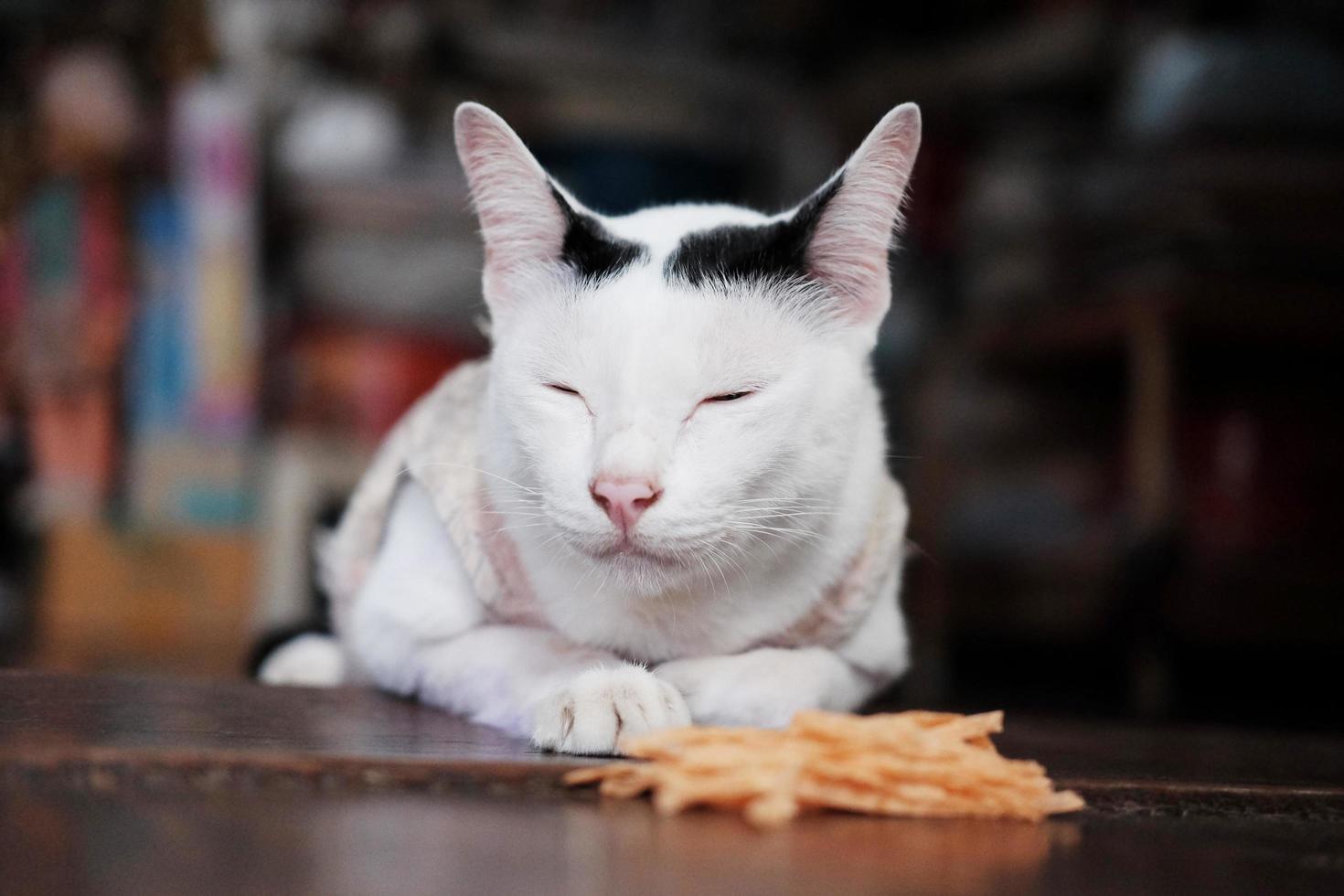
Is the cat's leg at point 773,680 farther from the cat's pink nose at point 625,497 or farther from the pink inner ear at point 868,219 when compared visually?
the pink inner ear at point 868,219

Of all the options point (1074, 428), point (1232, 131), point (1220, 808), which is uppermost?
point (1232, 131)

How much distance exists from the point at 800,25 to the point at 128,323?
250cm

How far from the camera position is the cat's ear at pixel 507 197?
3.78ft

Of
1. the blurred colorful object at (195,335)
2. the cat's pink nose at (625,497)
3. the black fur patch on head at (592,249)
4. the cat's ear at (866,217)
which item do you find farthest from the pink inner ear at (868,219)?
the blurred colorful object at (195,335)

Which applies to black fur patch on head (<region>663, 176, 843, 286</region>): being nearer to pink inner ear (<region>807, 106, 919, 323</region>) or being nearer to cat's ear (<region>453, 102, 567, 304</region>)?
pink inner ear (<region>807, 106, 919, 323</region>)

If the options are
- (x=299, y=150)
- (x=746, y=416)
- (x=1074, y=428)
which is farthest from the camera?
(x=299, y=150)

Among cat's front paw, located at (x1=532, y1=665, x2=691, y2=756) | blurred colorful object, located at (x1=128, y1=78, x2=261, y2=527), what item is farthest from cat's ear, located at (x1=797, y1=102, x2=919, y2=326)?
blurred colorful object, located at (x1=128, y1=78, x2=261, y2=527)

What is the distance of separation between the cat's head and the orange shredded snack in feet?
0.55

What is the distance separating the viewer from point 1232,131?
9.11ft

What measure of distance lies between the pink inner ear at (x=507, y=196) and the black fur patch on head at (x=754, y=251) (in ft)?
0.43

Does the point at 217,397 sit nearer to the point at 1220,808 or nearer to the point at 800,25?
the point at 800,25

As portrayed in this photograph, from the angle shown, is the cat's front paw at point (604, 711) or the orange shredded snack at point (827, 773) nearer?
the orange shredded snack at point (827, 773)

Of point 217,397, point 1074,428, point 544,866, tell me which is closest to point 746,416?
point 544,866

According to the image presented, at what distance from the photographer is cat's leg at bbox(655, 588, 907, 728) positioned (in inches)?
43.3
